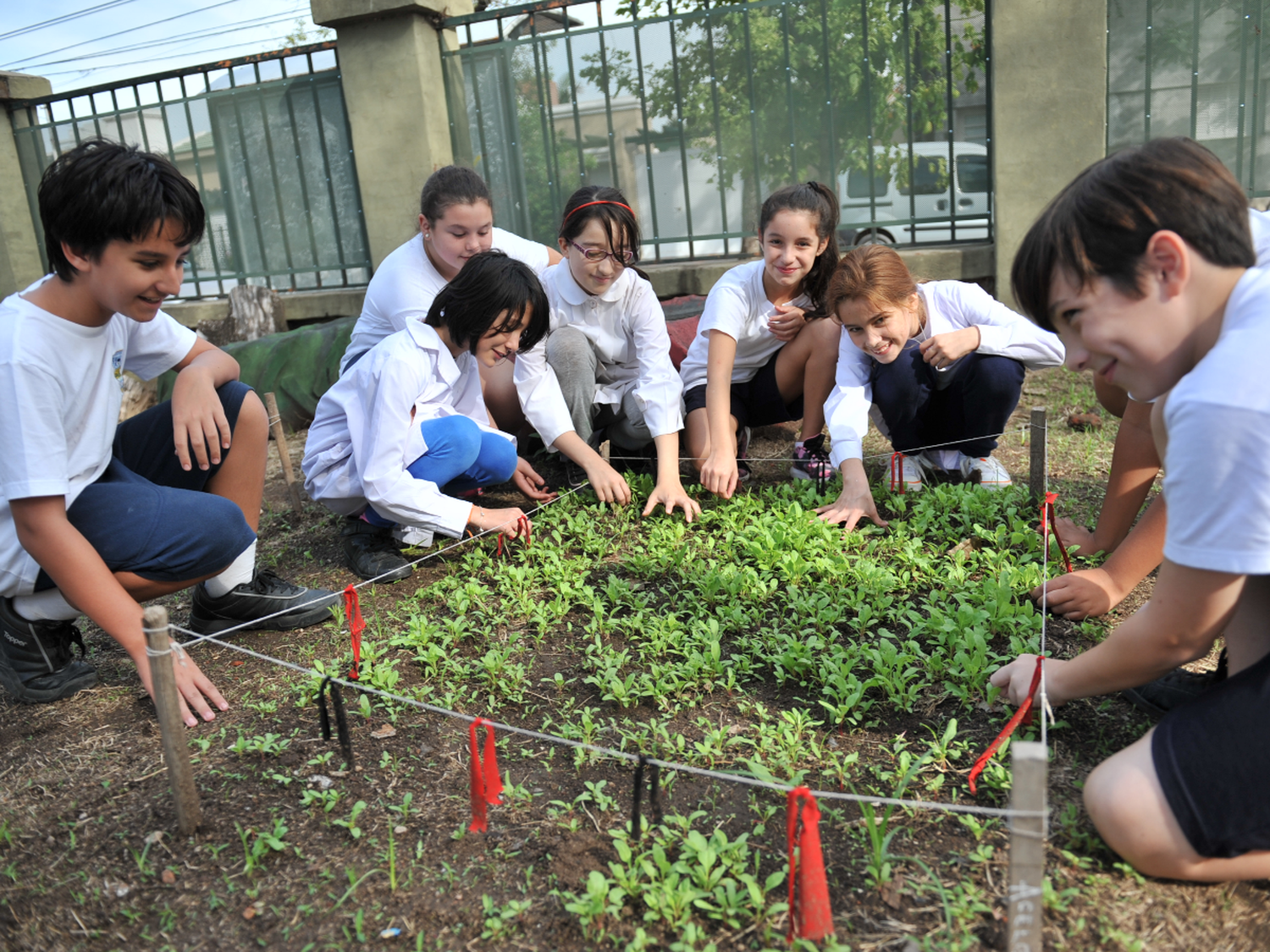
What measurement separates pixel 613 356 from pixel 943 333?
1513 mm

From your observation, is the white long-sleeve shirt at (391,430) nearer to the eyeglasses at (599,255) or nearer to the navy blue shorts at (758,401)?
the eyeglasses at (599,255)

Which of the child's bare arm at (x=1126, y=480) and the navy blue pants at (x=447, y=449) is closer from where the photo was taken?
the child's bare arm at (x=1126, y=480)

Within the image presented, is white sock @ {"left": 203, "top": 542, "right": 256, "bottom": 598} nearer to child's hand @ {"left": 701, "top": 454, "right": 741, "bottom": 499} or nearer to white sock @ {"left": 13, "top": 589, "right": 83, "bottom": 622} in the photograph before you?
white sock @ {"left": 13, "top": 589, "right": 83, "bottom": 622}

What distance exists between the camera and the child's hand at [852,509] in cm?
366

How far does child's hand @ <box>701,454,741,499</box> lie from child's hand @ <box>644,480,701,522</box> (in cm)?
11

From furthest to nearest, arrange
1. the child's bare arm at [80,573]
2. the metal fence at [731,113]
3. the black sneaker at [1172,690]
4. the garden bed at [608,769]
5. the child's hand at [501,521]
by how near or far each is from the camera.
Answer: the metal fence at [731,113] → the child's hand at [501,521] → the child's bare arm at [80,573] → the black sneaker at [1172,690] → the garden bed at [608,769]

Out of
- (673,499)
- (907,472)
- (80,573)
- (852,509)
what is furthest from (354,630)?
(907,472)

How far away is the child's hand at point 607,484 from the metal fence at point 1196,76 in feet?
14.3

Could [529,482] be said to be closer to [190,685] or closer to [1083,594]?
[190,685]

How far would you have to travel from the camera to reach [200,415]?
302 centimetres

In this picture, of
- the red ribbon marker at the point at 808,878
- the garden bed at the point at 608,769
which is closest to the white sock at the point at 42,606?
the garden bed at the point at 608,769

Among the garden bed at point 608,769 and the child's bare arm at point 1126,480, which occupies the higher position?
the child's bare arm at point 1126,480

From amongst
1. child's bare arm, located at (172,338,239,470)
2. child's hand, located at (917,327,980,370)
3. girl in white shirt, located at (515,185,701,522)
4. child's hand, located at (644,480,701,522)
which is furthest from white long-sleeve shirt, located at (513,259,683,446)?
child's bare arm, located at (172,338,239,470)

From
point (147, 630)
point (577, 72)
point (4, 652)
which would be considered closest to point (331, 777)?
point (147, 630)
